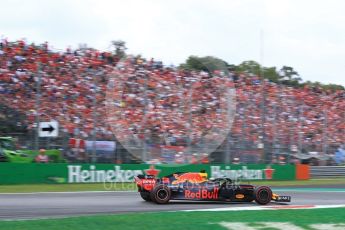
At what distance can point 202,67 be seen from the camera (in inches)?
1064

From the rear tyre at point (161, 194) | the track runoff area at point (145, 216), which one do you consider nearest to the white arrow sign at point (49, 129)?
the track runoff area at point (145, 216)

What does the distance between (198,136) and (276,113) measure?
7.64 m

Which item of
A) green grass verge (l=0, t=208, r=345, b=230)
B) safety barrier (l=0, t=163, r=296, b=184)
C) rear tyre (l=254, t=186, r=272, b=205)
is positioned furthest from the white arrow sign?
green grass verge (l=0, t=208, r=345, b=230)

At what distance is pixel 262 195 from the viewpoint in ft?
43.4

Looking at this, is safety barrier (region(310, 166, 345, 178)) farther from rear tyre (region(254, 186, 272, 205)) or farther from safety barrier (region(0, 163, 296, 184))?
rear tyre (region(254, 186, 272, 205))

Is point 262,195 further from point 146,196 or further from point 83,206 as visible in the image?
point 83,206

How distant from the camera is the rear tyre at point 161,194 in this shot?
1283 cm

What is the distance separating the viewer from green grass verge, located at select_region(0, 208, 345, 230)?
26.4 ft

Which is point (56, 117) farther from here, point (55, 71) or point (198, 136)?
point (198, 136)

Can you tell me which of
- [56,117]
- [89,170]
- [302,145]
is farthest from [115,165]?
[302,145]

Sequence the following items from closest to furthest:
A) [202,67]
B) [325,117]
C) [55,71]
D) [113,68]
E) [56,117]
A: [56,117] < [55,71] < [113,68] < [202,67] < [325,117]

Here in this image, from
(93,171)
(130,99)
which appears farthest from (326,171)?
(93,171)

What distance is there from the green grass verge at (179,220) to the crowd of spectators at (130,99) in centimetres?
1155

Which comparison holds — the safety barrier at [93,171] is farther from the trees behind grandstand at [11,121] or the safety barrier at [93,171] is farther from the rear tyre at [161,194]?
the rear tyre at [161,194]
